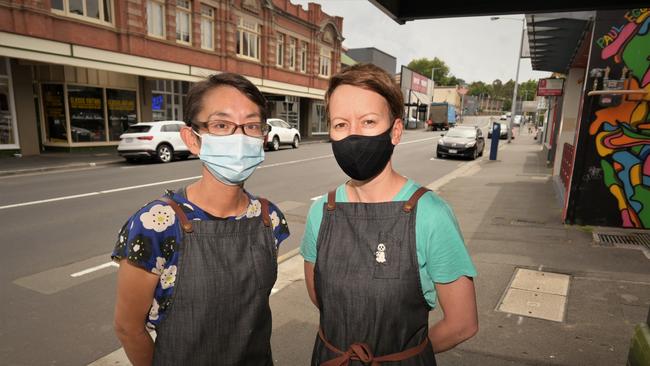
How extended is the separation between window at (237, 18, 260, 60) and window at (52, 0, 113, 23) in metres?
8.87

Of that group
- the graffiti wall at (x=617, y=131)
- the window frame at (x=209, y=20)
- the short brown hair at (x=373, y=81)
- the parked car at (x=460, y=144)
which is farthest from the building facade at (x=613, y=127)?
the window frame at (x=209, y=20)

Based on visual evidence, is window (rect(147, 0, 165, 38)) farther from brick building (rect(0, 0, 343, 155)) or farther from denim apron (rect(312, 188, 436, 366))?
denim apron (rect(312, 188, 436, 366))

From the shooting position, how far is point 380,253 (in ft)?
5.35

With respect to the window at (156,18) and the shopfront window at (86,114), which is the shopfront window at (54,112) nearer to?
the shopfront window at (86,114)

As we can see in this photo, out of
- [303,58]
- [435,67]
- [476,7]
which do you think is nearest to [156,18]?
[303,58]

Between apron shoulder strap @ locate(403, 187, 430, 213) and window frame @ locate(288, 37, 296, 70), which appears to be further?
window frame @ locate(288, 37, 296, 70)

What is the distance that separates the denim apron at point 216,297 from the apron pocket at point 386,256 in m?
0.52

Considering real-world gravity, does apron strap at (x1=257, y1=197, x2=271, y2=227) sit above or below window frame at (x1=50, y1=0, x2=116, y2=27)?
below

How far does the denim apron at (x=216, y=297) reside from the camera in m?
1.65

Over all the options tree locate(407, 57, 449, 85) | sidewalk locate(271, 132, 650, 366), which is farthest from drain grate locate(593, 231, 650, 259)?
tree locate(407, 57, 449, 85)

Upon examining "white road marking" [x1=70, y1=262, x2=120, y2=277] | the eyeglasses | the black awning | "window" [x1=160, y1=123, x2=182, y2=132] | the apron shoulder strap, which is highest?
the black awning

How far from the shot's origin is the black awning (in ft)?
8.44

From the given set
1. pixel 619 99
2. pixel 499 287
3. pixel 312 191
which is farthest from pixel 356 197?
pixel 312 191

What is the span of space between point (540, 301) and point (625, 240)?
3.11 m
